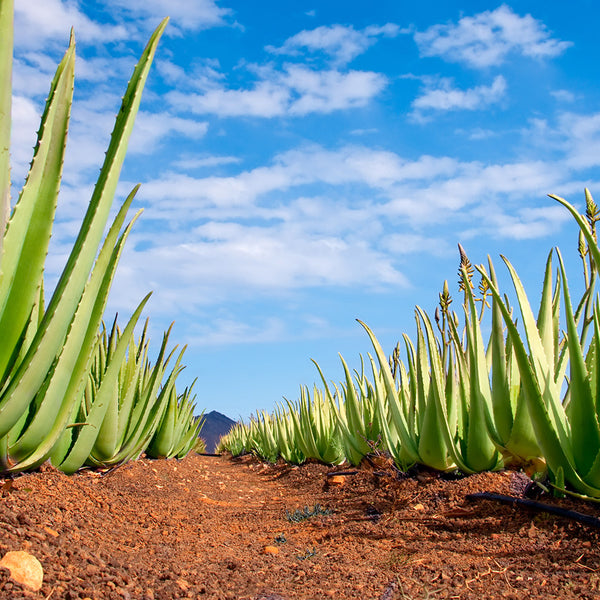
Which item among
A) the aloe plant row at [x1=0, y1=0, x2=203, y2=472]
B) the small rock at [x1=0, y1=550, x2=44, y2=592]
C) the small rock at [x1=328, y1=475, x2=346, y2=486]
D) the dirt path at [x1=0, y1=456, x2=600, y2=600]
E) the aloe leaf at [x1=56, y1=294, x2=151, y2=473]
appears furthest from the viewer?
the small rock at [x1=328, y1=475, x2=346, y2=486]

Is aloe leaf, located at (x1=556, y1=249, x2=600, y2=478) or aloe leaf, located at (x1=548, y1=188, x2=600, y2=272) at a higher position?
aloe leaf, located at (x1=548, y1=188, x2=600, y2=272)

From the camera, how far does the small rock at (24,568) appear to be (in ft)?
4.09

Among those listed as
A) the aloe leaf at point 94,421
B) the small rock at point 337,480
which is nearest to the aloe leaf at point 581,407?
the aloe leaf at point 94,421

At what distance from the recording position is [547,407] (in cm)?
201

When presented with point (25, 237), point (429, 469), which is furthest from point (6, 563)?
point (429, 469)

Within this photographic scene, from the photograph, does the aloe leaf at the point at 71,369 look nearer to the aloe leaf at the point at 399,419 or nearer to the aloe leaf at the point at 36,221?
the aloe leaf at the point at 36,221

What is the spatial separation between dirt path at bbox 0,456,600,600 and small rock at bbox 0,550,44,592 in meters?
0.03

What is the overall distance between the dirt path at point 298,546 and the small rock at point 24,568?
31mm

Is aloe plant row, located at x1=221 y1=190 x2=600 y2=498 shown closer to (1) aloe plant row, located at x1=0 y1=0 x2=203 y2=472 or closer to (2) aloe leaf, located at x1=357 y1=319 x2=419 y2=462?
(2) aloe leaf, located at x1=357 y1=319 x2=419 y2=462

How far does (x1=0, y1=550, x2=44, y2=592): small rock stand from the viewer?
49.1 inches

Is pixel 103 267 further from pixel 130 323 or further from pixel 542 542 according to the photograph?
pixel 542 542

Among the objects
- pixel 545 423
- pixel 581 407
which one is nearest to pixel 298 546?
pixel 545 423

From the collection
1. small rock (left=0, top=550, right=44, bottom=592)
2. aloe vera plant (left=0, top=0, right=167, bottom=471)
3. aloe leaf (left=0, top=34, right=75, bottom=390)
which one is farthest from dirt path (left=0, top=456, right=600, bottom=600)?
aloe leaf (left=0, top=34, right=75, bottom=390)

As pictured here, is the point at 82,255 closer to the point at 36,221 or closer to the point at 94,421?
the point at 36,221
